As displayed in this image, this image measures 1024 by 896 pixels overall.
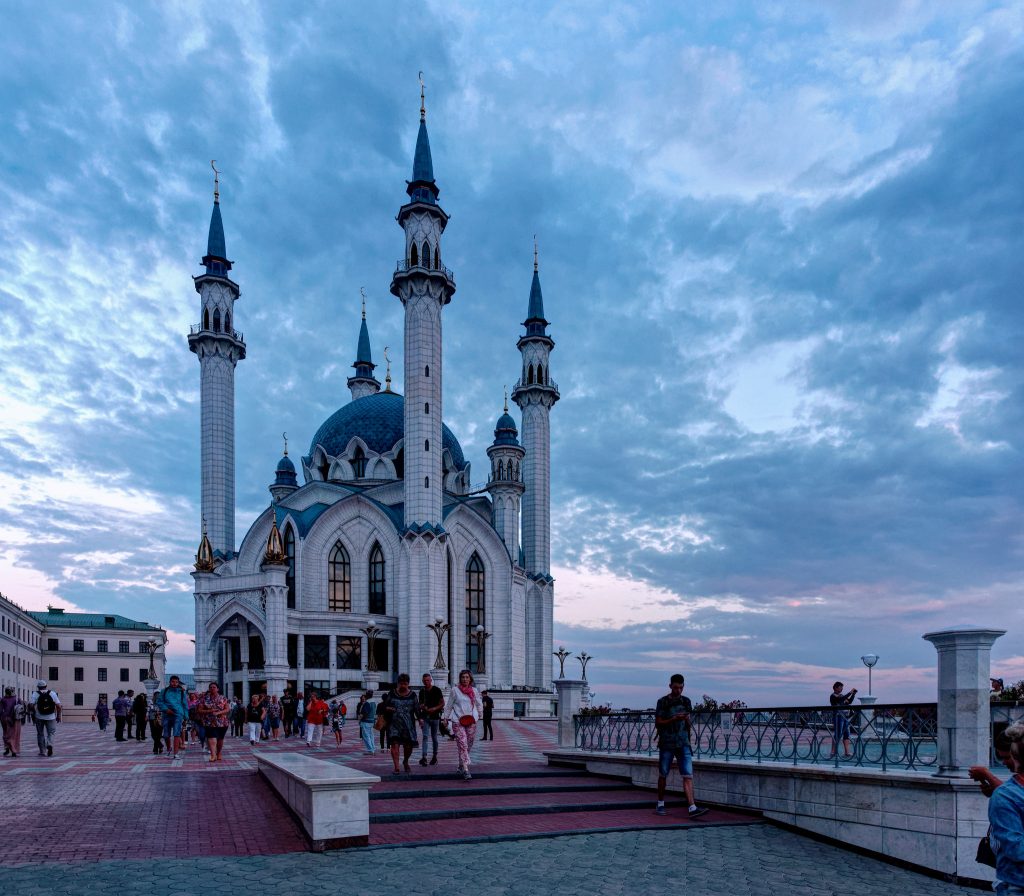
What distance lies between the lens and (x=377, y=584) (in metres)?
50.2

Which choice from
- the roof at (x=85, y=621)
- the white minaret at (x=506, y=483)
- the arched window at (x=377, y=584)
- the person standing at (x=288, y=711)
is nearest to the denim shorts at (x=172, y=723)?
the person standing at (x=288, y=711)

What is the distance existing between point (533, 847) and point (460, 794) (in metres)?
2.93

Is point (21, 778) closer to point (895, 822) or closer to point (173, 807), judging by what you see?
point (173, 807)

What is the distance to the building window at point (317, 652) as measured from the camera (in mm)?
45062

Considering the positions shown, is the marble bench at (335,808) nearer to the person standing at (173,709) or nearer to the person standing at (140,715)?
the person standing at (173,709)

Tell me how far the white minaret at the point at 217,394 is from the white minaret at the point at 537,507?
19.3m

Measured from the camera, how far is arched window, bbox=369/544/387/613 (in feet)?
164

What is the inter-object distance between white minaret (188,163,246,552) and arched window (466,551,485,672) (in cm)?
1477

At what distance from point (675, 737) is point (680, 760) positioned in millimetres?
338

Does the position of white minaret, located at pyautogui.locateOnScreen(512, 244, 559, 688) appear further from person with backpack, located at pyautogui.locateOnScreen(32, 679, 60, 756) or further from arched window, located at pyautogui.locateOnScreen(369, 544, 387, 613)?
person with backpack, located at pyautogui.locateOnScreen(32, 679, 60, 756)

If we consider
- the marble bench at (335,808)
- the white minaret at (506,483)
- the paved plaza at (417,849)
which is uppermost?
the white minaret at (506,483)

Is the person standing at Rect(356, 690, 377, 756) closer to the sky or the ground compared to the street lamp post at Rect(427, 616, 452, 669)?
closer to the sky

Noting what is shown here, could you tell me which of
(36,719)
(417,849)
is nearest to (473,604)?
(36,719)

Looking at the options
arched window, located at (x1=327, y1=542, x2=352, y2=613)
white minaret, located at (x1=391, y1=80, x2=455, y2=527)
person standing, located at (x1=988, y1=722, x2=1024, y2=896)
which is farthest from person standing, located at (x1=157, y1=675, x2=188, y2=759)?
arched window, located at (x1=327, y1=542, x2=352, y2=613)
